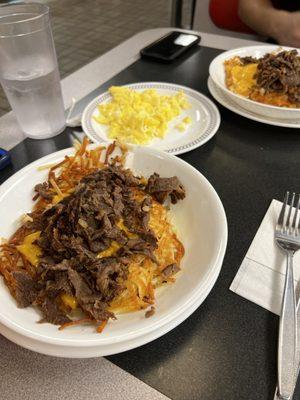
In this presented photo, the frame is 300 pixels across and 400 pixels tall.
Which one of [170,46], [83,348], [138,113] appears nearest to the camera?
[83,348]

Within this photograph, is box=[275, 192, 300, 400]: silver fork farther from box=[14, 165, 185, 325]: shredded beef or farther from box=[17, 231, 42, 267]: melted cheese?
box=[17, 231, 42, 267]: melted cheese

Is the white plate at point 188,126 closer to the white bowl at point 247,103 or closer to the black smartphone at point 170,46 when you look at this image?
the white bowl at point 247,103

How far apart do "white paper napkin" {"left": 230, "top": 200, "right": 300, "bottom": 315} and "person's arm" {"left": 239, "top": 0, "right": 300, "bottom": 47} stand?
1.50 meters

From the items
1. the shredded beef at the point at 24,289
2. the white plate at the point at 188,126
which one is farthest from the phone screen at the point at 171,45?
the shredded beef at the point at 24,289

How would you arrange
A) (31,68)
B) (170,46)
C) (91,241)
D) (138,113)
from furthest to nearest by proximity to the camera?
1. (170,46)
2. (138,113)
3. (31,68)
4. (91,241)

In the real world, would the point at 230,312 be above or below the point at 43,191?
below

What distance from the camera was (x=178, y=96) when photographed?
131 centimetres

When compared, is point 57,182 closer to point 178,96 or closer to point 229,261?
point 229,261

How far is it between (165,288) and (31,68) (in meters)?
0.84

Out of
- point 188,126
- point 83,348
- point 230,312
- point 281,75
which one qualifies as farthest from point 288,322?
point 281,75

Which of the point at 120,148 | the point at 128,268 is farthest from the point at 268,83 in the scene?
the point at 128,268

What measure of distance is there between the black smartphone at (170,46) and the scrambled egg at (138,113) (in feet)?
1.34

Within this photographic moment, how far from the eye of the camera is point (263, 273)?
777mm

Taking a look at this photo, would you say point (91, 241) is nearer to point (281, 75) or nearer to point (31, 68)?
point (31, 68)
